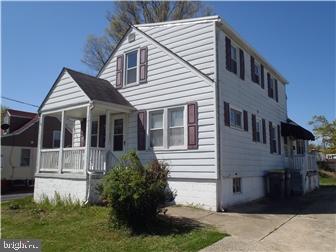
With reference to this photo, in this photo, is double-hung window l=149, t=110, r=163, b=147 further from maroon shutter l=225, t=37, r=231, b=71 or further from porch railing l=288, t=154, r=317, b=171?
porch railing l=288, t=154, r=317, b=171

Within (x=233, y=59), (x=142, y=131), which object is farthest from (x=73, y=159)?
(x=233, y=59)

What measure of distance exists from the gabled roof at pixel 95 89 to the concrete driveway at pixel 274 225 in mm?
5169

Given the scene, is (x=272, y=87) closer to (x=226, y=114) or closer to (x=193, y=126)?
(x=226, y=114)

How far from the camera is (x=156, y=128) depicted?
1369 centimetres

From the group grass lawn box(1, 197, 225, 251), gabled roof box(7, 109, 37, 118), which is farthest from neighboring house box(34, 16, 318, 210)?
gabled roof box(7, 109, 37, 118)

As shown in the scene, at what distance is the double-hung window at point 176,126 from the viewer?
1289cm

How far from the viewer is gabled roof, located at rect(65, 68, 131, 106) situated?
13.4 m

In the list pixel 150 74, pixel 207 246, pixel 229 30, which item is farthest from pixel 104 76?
pixel 207 246

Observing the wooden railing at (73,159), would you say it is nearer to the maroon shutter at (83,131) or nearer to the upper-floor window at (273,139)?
the maroon shutter at (83,131)

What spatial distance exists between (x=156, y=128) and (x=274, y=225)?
6.18 meters

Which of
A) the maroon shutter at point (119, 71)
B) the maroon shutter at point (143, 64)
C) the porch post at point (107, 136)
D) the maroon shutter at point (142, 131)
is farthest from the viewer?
the maroon shutter at point (119, 71)

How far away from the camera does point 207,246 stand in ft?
22.9

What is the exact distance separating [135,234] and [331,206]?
28.7 feet

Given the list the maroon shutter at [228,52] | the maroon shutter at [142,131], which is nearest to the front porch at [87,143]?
the maroon shutter at [142,131]
